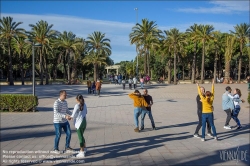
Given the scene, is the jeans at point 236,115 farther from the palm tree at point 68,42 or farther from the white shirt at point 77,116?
the palm tree at point 68,42

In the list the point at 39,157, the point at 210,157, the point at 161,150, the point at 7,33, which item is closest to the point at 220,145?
the point at 210,157

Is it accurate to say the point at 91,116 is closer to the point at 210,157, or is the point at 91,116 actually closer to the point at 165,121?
the point at 165,121

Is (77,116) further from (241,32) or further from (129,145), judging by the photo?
(241,32)

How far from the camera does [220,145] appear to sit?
7293 millimetres

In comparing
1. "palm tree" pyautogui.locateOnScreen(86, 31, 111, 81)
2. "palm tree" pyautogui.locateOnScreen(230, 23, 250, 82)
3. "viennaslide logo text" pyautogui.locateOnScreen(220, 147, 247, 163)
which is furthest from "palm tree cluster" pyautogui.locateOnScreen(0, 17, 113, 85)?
"viennaslide logo text" pyautogui.locateOnScreen(220, 147, 247, 163)

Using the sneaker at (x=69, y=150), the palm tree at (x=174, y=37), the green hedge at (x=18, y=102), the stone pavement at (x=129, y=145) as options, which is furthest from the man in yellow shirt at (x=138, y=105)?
the palm tree at (x=174, y=37)

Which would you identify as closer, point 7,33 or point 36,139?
point 36,139

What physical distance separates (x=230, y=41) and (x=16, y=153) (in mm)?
48090

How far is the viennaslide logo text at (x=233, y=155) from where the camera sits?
6.14 m

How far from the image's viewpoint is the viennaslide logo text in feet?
20.1

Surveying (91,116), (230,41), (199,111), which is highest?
(230,41)

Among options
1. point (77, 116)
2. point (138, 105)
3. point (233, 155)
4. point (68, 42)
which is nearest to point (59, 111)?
point (77, 116)

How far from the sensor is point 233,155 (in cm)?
640

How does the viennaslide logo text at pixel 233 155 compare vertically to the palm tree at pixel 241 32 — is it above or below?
below
